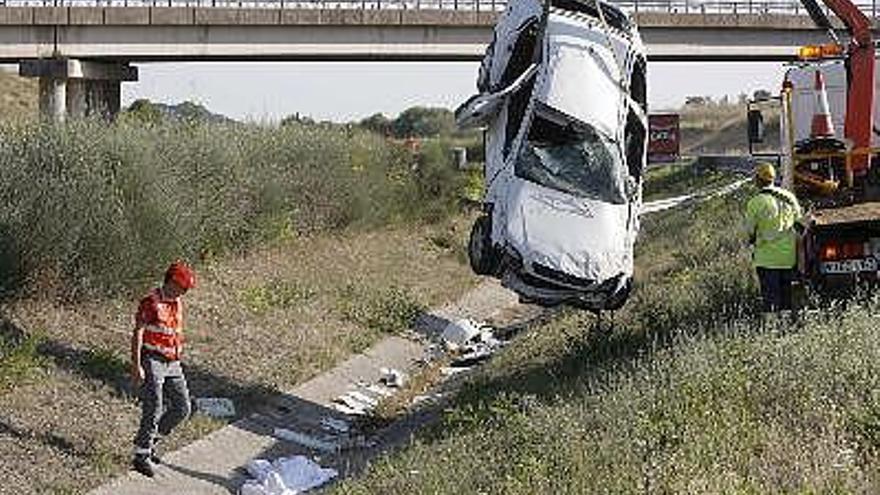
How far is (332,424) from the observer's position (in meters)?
14.9

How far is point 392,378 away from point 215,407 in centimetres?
419

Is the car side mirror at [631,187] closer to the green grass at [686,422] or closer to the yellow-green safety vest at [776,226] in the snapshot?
the green grass at [686,422]

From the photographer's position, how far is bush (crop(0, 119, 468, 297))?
15.2m

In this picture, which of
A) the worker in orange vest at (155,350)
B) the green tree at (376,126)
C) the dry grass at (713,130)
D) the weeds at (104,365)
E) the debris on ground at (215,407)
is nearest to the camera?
the worker in orange vest at (155,350)

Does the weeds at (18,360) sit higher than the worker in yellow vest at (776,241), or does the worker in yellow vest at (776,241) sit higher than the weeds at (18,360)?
the worker in yellow vest at (776,241)

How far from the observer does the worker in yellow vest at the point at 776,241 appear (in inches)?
468

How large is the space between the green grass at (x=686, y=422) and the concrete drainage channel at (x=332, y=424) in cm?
138

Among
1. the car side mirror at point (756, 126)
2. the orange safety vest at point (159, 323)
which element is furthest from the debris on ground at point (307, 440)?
the car side mirror at point (756, 126)

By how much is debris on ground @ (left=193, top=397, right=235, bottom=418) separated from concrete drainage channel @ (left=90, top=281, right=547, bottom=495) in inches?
9.7

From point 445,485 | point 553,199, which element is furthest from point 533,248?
point 445,485

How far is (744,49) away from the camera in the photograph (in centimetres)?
5641

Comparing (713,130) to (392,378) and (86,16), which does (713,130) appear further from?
(392,378)

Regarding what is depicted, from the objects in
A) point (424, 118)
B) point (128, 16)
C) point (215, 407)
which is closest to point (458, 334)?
point (215, 407)

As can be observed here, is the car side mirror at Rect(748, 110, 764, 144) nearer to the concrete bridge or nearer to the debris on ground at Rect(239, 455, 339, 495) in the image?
the debris on ground at Rect(239, 455, 339, 495)
